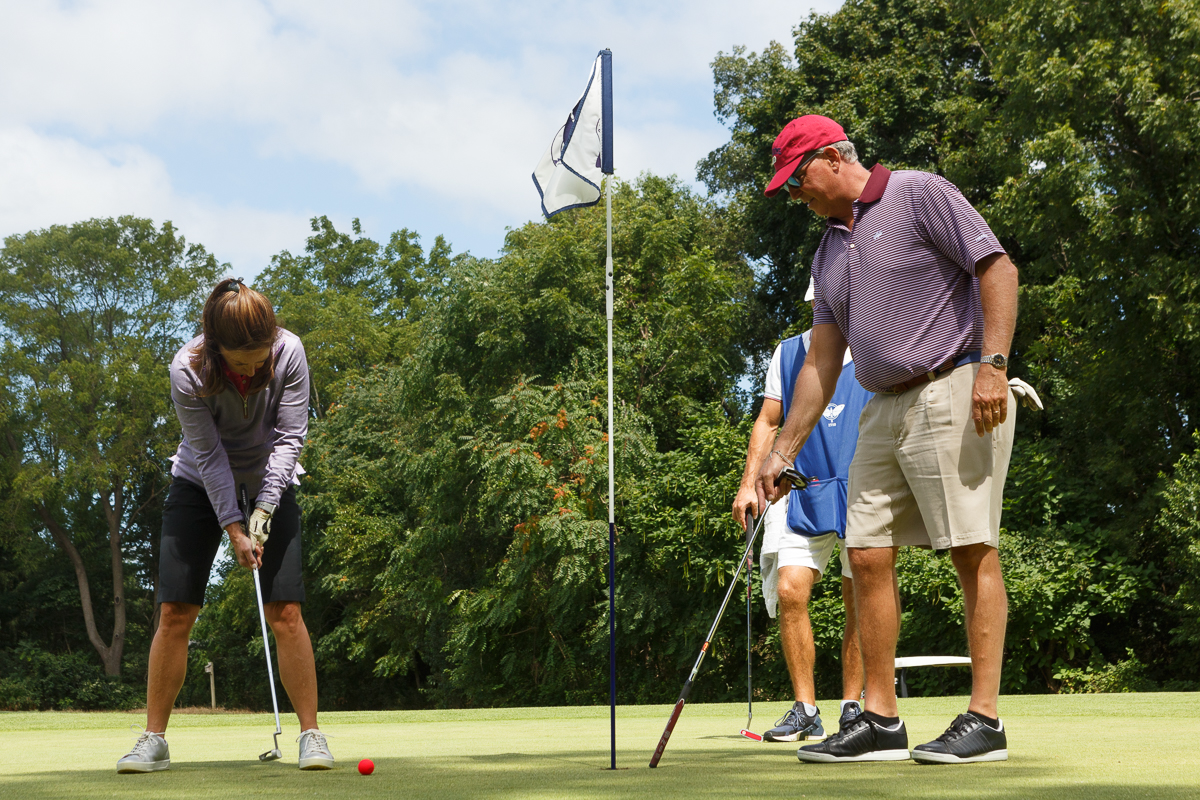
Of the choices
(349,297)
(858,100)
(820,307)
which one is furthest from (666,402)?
(820,307)

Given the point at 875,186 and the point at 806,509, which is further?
the point at 806,509

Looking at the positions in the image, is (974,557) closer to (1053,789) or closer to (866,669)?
(866,669)

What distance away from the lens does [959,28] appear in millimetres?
Answer: 22844

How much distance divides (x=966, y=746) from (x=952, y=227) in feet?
5.20

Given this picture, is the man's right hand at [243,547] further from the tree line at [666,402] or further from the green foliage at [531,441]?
the green foliage at [531,441]

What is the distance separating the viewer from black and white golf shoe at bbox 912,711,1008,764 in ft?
10.9

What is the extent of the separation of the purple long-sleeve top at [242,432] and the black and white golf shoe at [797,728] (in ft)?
7.29

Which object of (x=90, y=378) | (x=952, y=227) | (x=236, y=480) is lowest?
(x=236, y=480)

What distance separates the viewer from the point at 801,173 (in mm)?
3875

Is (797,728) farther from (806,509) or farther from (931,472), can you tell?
(931,472)

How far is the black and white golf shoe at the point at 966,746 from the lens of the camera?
3328 millimetres

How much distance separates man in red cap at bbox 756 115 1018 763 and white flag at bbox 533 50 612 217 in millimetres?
1089

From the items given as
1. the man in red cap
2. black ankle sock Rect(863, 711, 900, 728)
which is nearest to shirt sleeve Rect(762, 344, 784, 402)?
the man in red cap

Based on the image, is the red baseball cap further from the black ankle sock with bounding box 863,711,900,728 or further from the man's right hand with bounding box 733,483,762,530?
the black ankle sock with bounding box 863,711,900,728
